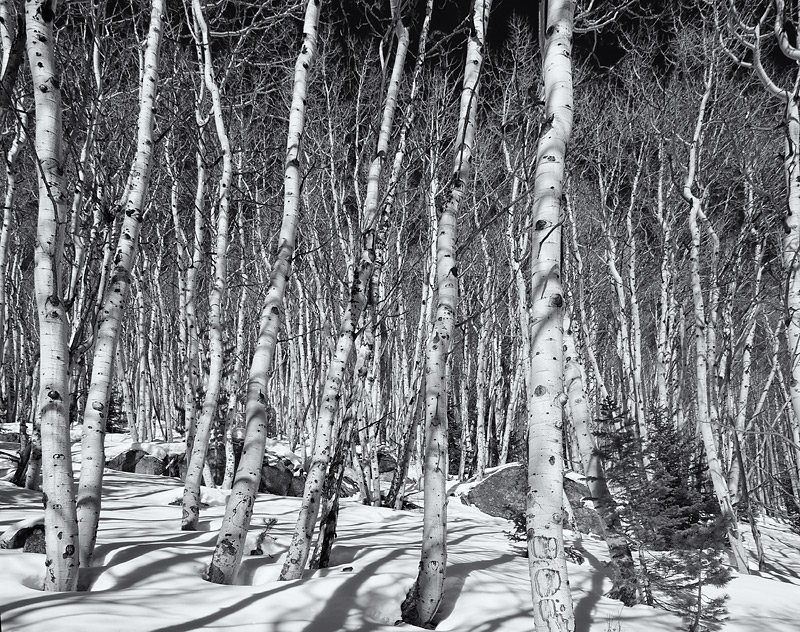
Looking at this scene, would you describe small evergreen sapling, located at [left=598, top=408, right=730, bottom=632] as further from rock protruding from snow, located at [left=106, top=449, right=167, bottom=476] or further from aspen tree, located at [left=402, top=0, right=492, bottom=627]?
rock protruding from snow, located at [left=106, top=449, right=167, bottom=476]

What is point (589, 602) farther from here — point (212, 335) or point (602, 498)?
point (212, 335)

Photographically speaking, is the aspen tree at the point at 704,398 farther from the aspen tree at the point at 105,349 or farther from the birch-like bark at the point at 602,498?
the aspen tree at the point at 105,349

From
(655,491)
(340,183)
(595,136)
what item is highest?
(595,136)

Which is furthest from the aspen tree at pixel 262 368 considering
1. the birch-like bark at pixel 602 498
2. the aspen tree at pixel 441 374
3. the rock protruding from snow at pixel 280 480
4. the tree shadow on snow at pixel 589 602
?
the rock protruding from snow at pixel 280 480

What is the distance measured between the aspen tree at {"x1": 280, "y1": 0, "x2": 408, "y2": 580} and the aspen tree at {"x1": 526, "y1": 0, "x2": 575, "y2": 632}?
76.3 inches

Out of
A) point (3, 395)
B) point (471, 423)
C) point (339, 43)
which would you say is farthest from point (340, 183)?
point (3, 395)

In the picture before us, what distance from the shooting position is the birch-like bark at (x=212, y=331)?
560 centimetres

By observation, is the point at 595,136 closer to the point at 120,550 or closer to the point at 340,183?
the point at 340,183

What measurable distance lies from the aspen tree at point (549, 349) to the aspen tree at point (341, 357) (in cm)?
194

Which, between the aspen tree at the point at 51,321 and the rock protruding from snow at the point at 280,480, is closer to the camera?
the aspen tree at the point at 51,321

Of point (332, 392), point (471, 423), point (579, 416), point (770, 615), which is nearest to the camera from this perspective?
point (332, 392)

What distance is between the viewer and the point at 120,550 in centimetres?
375

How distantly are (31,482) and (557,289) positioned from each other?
8606mm

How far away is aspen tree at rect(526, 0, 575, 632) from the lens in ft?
7.93
